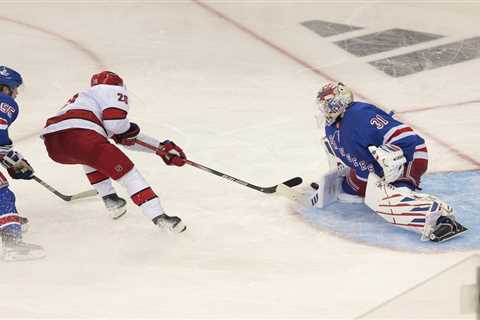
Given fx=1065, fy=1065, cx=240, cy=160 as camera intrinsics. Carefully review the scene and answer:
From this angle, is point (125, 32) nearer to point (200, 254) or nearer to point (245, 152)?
point (245, 152)

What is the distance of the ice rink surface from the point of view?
12.9 ft

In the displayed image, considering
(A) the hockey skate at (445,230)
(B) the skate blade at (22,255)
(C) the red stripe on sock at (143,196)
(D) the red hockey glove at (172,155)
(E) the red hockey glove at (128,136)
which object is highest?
(E) the red hockey glove at (128,136)

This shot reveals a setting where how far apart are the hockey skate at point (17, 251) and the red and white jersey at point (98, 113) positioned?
0.54 meters

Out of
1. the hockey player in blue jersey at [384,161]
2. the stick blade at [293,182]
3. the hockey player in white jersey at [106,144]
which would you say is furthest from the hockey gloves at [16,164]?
the hockey player in blue jersey at [384,161]

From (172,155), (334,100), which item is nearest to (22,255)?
(172,155)

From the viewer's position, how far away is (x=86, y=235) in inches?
181

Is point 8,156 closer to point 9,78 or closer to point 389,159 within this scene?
point 9,78

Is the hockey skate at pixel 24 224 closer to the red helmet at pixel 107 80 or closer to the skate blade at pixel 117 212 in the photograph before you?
the skate blade at pixel 117 212

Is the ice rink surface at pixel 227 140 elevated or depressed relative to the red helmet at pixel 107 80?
depressed

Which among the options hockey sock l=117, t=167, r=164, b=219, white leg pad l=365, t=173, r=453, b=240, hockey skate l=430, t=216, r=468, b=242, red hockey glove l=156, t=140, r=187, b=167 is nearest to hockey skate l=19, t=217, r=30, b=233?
hockey sock l=117, t=167, r=164, b=219

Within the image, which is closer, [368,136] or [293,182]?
[368,136]

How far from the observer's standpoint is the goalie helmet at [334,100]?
4.60 meters

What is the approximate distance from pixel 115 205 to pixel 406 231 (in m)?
1.28

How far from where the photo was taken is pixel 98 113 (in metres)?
4.62
